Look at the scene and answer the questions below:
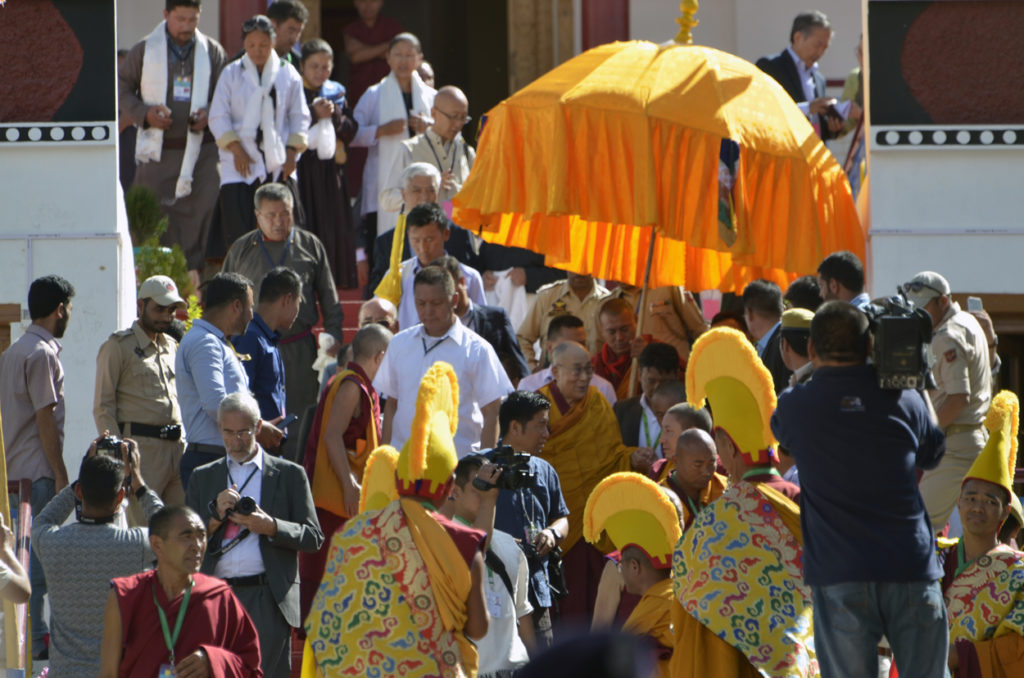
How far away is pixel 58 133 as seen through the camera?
12789 mm

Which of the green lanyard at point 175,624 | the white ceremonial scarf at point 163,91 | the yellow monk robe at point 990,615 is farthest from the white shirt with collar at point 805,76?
the green lanyard at point 175,624

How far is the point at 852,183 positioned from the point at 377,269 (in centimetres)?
383

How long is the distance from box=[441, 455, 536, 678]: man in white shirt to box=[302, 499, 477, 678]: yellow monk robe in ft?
2.68

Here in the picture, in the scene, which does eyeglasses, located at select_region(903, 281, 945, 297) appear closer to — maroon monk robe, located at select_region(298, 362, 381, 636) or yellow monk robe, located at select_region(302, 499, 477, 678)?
maroon monk robe, located at select_region(298, 362, 381, 636)

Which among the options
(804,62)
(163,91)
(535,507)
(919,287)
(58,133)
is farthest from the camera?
(804,62)

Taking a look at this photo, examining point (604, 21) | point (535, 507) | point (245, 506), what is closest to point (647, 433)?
point (535, 507)

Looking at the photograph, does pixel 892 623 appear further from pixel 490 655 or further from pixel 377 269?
pixel 377 269

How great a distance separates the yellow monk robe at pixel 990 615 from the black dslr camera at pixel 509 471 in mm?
1916

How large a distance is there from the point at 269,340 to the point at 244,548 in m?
1.91

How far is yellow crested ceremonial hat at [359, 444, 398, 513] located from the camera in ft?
25.4

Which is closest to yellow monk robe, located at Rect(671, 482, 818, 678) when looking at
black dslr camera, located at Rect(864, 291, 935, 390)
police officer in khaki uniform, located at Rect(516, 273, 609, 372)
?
black dslr camera, located at Rect(864, 291, 935, 390)

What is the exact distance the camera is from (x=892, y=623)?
6.53 meters

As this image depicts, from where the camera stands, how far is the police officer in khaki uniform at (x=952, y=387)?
9.08 m

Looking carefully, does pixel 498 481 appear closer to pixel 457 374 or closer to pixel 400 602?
pixel 400 602
